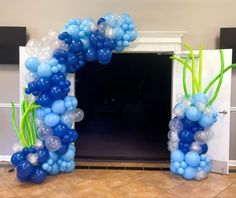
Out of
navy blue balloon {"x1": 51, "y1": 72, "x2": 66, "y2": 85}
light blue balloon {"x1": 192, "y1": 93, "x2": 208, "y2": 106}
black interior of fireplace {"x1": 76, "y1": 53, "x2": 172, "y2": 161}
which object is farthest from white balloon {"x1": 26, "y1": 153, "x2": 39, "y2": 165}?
black interior of fireplace {"x1": 76, "y1": 53, "x2": 172, "y2": 161}

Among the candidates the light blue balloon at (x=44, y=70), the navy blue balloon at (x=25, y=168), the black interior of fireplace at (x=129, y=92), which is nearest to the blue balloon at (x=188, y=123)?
the light blue balloon at (x=44, y=70)

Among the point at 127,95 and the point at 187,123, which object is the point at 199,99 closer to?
the point at 187,123

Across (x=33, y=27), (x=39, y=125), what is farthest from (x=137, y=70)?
(x=39, y=125)

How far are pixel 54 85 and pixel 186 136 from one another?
6.08 feet

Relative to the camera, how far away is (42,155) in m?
3.56

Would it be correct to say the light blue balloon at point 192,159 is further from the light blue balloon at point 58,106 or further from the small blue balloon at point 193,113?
the light blue balloon at point 58,106

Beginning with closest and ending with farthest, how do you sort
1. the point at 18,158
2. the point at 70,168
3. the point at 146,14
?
the point at 18,158, the point at 70,168, the point at 146,14

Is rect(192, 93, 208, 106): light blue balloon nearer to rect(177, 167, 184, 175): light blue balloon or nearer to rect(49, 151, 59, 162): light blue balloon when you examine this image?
rect(177, 167, 184, 175): light blue balloon

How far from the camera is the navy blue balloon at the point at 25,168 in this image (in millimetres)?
3438

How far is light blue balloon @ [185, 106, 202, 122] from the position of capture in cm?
363

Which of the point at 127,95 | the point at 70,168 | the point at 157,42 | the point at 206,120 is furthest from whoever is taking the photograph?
the point at 127,95

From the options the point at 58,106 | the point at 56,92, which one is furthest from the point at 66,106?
the point at 56,92

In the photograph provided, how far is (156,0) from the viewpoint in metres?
4.25

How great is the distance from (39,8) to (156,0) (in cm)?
179
